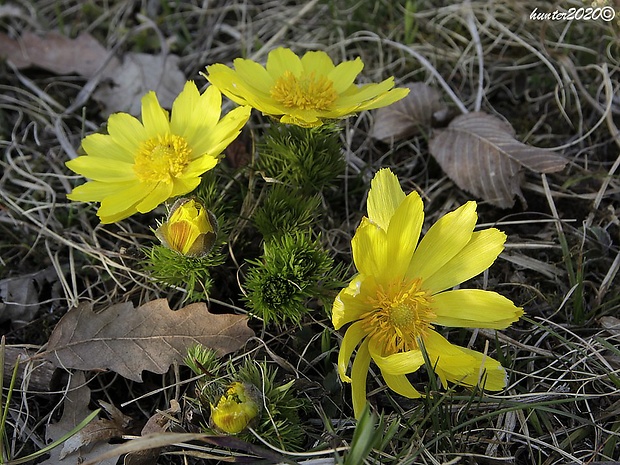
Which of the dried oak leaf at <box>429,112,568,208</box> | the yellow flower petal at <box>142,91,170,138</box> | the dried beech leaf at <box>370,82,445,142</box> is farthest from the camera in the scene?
the dried beech leaf at <box>370,82,445,142</box>

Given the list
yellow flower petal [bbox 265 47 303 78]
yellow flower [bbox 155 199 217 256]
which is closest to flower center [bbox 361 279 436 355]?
yellow flower [bbox 155 199 217 256]

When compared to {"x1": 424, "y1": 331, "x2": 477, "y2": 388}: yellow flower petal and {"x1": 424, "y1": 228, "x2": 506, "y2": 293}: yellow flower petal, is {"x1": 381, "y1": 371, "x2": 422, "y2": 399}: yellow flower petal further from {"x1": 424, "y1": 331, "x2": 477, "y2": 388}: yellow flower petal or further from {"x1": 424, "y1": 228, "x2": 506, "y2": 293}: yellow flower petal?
{"x1": 424, "y1": 228, "x2": 506, "y2": 293}: yellow flower petal

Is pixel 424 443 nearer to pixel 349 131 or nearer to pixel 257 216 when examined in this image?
pixel 257 216

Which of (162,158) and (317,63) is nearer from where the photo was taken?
(162,158)

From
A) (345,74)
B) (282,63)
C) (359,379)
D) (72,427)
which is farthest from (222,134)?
(72,427)

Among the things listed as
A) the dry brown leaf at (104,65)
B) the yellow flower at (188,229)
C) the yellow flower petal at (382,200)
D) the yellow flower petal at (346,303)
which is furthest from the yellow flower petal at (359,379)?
the dry brown leaf at (104,65)

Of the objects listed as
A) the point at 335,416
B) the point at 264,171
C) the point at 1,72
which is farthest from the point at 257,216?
the point at 1,72

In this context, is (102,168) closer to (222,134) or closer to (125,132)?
(125,132)
